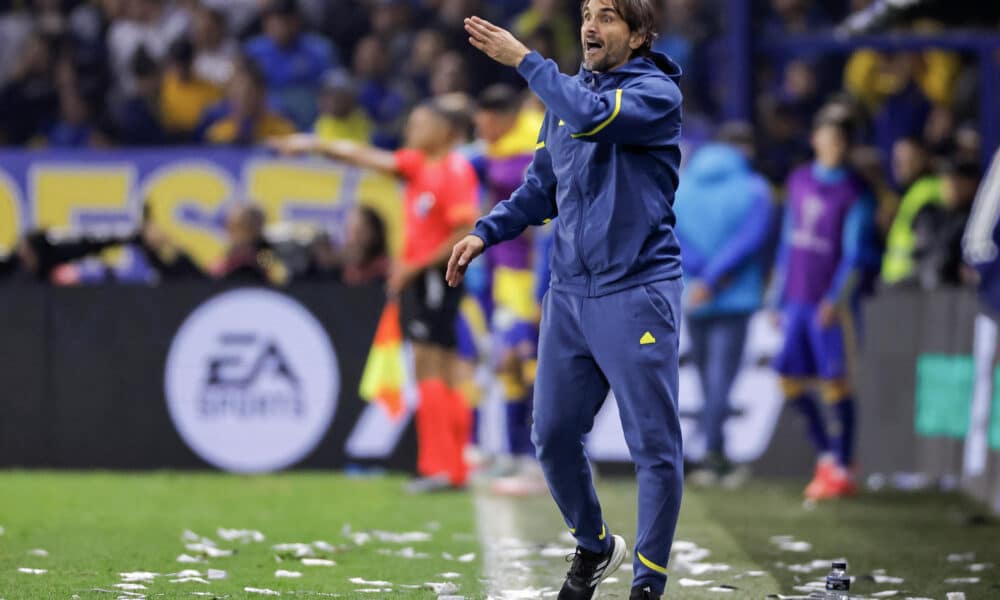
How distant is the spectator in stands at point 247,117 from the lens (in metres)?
14.6

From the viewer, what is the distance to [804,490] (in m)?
10.5

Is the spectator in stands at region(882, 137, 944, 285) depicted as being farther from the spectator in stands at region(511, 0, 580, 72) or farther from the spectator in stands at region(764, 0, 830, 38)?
the spectator in stands at region(511, 0, 580, 72)

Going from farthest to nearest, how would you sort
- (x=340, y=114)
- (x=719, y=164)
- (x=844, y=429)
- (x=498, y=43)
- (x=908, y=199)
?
(x=340, y=114), (x=908, y=199), (x=719, y=164), (x=844, y=429), (x=498, y=43)

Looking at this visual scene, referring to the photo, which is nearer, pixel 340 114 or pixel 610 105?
pixel 610 105

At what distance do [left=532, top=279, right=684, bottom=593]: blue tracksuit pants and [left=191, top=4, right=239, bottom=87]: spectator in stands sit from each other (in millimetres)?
10497

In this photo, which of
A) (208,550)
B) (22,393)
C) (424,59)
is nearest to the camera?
(208,550)

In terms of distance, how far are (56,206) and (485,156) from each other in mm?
4696

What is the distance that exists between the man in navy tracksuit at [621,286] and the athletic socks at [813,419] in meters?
5.09

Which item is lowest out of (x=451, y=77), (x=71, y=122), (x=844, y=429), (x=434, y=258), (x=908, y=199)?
(x=844, y=429)

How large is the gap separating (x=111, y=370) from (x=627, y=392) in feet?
21.6

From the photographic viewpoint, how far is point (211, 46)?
15695 mm

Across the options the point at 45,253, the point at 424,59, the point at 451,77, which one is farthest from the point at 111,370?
the point at 424,59

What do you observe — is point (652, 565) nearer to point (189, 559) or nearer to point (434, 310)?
point (189, 559)

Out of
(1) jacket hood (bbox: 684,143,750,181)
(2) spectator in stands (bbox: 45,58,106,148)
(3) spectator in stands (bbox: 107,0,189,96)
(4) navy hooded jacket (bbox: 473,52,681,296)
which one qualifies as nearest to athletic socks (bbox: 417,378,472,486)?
(1) jacket hood (bbox: 684,143,750,181)
